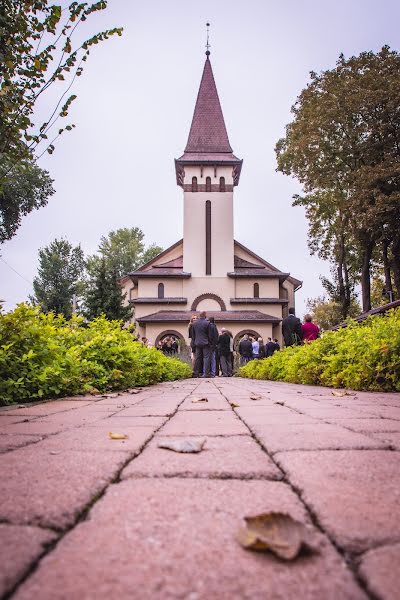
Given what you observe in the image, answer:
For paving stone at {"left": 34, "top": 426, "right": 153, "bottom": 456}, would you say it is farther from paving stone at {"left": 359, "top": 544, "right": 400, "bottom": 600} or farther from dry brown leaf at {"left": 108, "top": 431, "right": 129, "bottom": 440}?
paving stone at {"left": 359, "top": 544, "right": 400, "bottom": 600}

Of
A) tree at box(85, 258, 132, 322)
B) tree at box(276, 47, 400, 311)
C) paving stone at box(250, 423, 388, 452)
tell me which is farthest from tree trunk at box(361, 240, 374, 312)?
paving stone at box(250, 423, 388, 452)

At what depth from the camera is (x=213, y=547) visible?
0.84 m

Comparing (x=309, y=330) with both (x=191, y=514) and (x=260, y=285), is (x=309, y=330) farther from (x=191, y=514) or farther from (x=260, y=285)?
(x=260, y=285)

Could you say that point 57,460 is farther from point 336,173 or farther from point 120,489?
point 336,173

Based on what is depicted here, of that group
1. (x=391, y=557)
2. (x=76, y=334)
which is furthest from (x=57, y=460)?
(x=76, y=334)

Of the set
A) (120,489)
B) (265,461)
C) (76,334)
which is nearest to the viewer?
(120,489)

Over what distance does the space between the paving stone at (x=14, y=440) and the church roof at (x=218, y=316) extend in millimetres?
28071

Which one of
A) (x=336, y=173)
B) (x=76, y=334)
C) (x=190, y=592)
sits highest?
(x=336, y=173)

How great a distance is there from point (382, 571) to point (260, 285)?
3335 centimetres

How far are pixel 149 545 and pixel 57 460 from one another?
2.79 ft

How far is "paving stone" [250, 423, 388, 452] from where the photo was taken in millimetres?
1830

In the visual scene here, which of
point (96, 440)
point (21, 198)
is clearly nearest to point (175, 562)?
point (96, 440)

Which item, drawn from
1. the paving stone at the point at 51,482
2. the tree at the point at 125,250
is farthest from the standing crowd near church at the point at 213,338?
the tree at the point at 125,250

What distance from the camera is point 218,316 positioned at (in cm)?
3117
